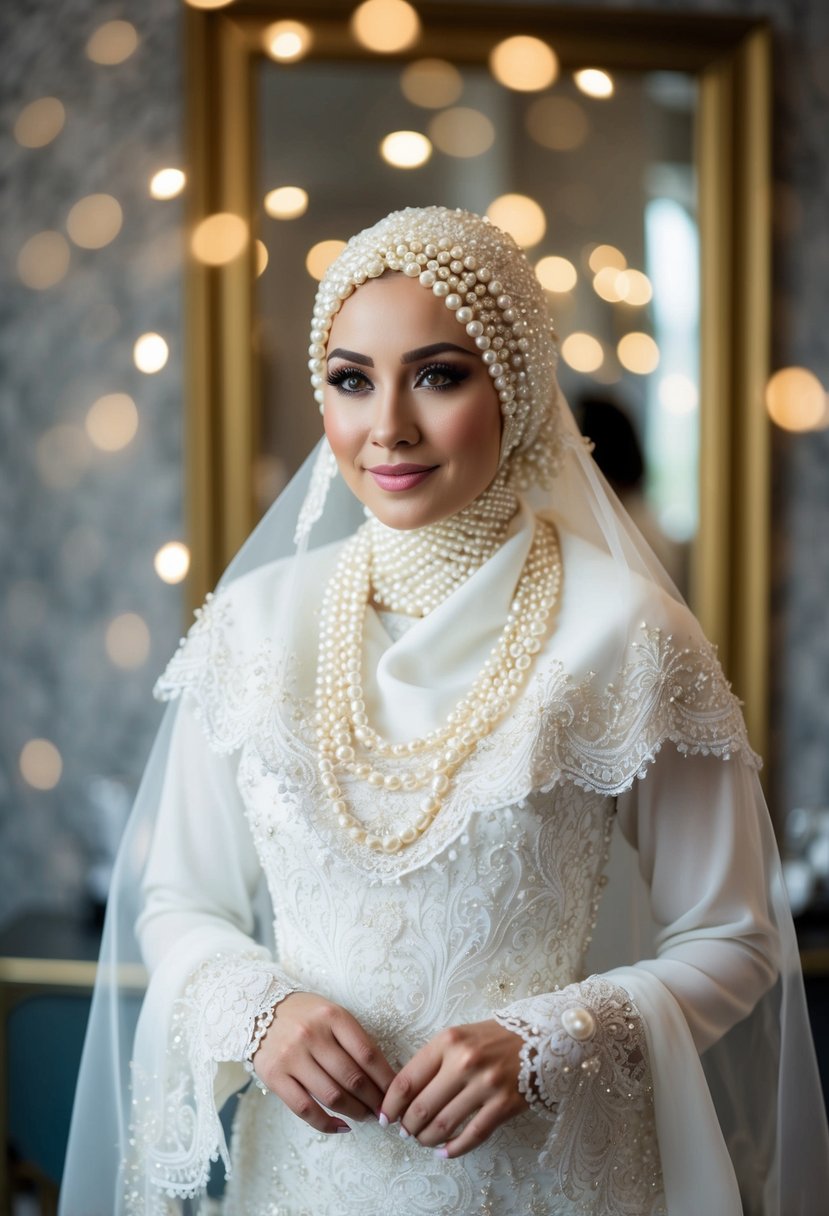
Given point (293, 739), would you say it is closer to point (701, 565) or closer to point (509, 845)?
point (509, 845)

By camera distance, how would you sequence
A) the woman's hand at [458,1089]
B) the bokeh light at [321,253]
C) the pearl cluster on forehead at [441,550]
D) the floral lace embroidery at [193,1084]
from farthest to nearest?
the bokeh light at [321,253] < the pearl cluster on forehead at [441,550] < the floral lace embroidery at [193,1084] < the woman's hand at [458,1089]

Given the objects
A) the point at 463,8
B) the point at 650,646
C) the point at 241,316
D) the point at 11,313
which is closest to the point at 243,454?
the point at 241,316

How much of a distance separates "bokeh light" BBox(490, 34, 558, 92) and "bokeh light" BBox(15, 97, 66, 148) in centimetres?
89

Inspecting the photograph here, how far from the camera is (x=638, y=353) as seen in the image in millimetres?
2393

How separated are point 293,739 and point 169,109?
5.45ft

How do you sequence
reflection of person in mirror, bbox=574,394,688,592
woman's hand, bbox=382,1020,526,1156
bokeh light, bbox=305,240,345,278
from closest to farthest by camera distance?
woman's hand, bbox=382,1020,526,1156, bokeh light, bbox=305,240,345,278, reflection of person in mirror, bbox=574,394,688,592

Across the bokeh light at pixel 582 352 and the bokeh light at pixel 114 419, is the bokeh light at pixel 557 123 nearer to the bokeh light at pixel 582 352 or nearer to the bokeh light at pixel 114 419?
the bokeh light at pixel 582 352

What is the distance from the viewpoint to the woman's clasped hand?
3.36 ft

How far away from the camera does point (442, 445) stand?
1.17 metres

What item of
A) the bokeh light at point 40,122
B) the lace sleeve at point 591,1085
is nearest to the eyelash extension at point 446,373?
the lace sleeve at point 591,1085

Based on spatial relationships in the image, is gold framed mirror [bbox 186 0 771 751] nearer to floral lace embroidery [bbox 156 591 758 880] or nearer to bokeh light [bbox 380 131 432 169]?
bokeh light [bbox 380 131 432 169]

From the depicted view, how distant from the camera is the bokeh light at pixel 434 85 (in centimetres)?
232

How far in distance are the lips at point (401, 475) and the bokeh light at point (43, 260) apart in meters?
1.47

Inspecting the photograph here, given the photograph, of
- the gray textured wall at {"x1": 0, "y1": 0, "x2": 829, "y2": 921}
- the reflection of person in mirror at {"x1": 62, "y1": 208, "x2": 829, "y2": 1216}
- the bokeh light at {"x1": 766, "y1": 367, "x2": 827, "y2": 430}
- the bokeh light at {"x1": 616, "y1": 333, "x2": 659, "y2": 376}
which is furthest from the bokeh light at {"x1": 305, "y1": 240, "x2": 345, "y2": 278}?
the reflection of person in mirror at {"x1": 62, "y1": 208, "x2": 829, "y2": 1216}
